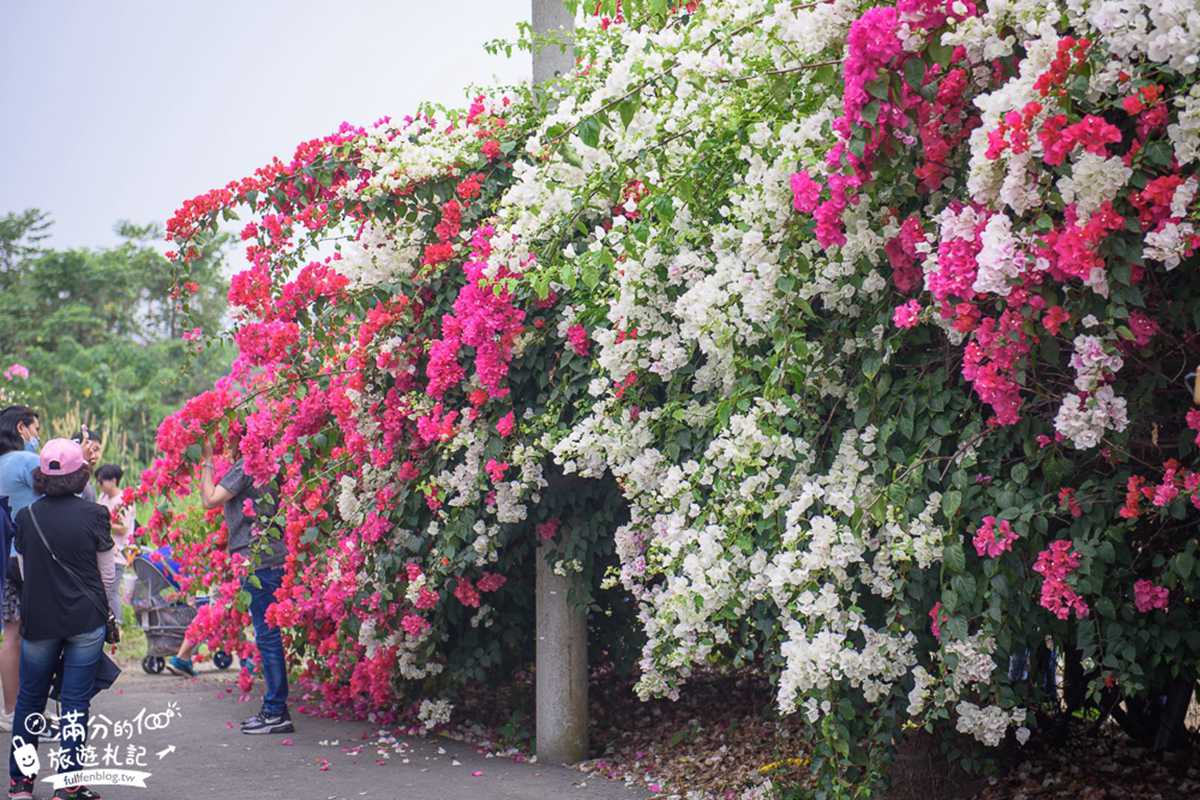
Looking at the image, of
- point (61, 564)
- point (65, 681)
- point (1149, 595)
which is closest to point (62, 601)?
point (61, 564)

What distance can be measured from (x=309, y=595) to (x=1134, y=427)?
466cm

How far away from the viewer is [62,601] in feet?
18.3

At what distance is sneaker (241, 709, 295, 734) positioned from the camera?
23.8 ft

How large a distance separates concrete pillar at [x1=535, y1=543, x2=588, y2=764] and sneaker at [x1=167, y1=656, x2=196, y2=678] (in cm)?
433

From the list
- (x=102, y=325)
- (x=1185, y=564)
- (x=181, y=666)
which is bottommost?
(x=181, y=666)

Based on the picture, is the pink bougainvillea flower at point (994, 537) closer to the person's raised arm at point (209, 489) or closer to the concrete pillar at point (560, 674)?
the concrete pillar at point (560, 674)

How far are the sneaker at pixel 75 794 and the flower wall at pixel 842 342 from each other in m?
1.60

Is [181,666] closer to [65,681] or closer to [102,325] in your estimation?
[65,681]

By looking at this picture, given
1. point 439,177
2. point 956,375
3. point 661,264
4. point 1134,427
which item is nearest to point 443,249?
point 439,177

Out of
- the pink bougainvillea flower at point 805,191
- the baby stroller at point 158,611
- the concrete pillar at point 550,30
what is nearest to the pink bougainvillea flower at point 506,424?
the concrete pillar at point 550,30

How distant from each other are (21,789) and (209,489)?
2.16m

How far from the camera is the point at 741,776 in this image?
19.3 feet

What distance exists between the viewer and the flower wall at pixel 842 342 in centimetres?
336

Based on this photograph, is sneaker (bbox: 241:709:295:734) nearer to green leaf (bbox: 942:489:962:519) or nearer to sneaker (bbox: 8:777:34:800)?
sneaker (bbox: 8:777:34:800)
